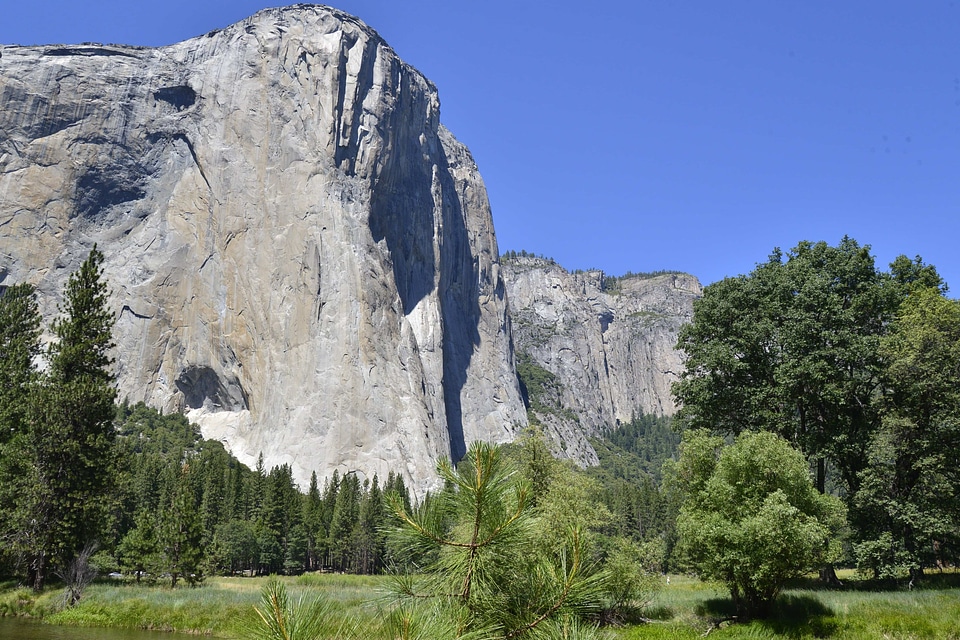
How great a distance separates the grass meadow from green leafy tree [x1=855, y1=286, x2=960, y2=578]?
61.3 inches

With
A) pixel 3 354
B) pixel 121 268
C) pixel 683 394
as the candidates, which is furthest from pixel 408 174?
pixel 683 394

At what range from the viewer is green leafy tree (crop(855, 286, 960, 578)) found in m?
23.7

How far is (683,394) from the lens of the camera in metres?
31.5

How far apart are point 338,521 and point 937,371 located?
58579mm

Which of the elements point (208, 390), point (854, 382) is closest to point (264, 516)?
point (208, 390)

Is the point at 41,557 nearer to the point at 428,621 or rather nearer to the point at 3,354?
the point at 3,354

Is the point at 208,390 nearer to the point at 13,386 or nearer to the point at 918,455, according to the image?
the point at 13,386

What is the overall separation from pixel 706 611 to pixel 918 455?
403 inches

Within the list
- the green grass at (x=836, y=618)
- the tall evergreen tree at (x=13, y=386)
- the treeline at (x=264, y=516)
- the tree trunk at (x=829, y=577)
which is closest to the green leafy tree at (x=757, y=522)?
the green grass at (x=836, y=618)

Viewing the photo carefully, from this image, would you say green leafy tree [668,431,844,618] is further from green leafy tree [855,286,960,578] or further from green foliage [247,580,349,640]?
green foliage [247,580,349,640]

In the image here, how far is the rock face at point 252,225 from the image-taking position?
4131 inches

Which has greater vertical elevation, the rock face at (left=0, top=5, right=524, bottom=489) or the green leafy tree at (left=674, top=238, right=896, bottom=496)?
the rock face at (left=0, top=5, right=524, bottom=489)

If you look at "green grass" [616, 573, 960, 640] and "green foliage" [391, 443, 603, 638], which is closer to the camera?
"green foliage" [391, 443, 603, 638]

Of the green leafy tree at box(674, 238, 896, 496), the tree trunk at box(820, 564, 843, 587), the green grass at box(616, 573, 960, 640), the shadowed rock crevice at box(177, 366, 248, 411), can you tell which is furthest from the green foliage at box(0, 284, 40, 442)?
the shadowed rock crevice at box(177, 366, 248, 411)
